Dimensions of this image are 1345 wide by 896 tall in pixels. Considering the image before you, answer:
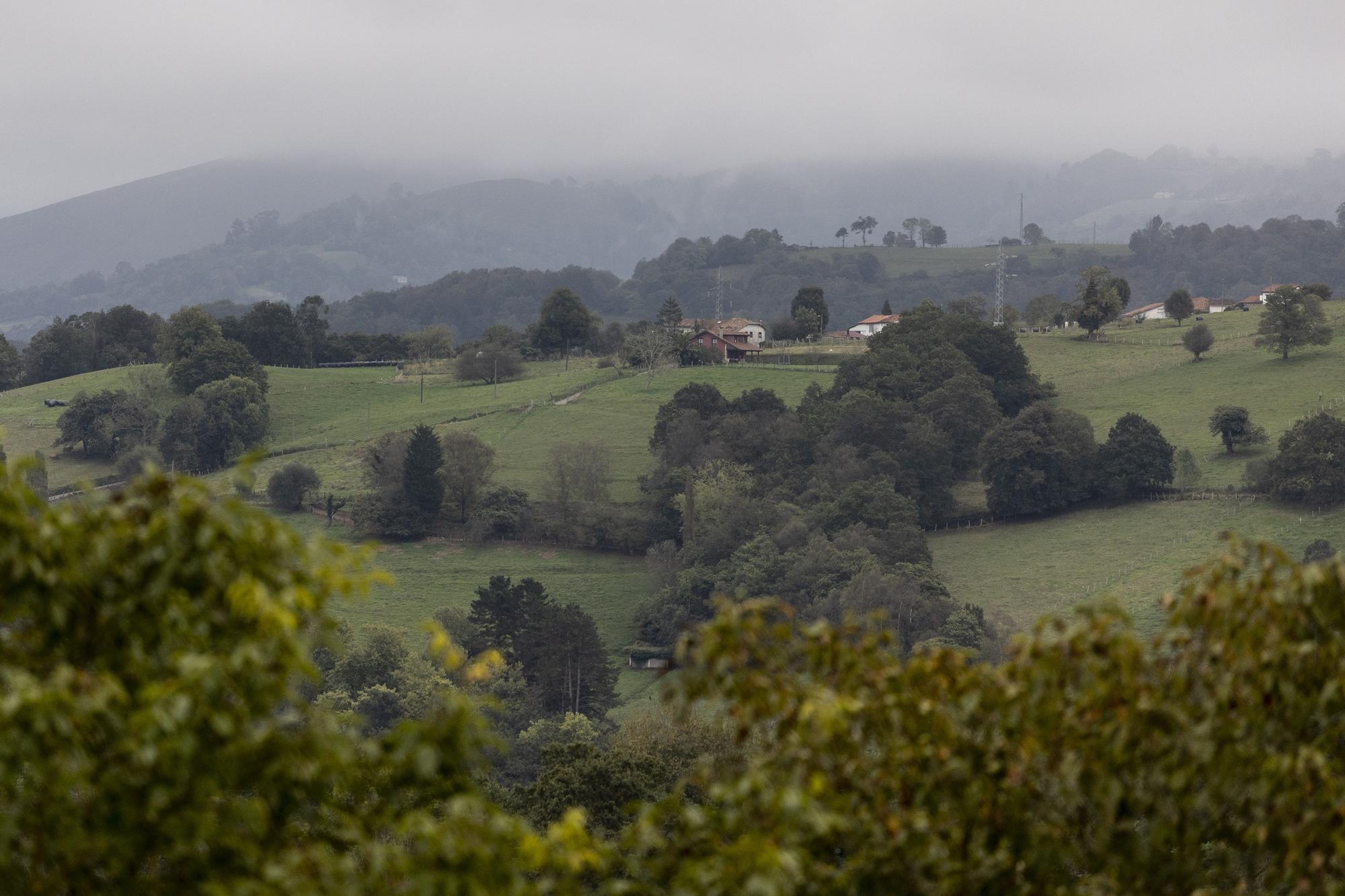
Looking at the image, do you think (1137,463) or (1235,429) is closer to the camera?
(1137,463)

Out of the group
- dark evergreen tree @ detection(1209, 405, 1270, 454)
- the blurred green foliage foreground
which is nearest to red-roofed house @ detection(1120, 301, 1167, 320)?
Result: dark evergreen tree @ detection(1209, 405, 1270, 454)

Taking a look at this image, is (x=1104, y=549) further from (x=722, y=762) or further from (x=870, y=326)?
(x=870, y=326)

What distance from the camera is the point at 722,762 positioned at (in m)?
6.86

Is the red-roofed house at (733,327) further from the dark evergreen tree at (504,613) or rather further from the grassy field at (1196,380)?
the dark evergreen tree at (504,613)

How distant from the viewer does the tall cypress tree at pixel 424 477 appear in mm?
70938

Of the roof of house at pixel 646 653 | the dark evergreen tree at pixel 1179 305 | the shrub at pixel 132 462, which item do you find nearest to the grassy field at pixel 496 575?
the roof of house at pixel 646 653

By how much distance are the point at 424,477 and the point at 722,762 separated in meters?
65.7

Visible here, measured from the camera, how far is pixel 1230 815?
24.2ft

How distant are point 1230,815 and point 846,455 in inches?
2588

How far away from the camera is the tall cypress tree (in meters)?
70.9

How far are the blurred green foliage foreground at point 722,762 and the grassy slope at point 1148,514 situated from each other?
36367mm

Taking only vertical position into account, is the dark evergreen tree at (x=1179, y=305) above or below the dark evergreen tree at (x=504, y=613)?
above

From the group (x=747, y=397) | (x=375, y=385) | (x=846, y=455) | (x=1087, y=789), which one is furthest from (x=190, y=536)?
(x=375, y=385)

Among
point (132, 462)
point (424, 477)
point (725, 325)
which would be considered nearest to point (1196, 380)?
point (725, 325)
